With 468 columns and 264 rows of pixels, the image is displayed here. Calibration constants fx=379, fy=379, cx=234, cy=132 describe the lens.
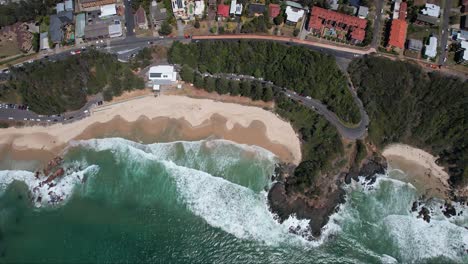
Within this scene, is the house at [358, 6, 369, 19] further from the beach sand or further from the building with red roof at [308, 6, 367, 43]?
the beach sand

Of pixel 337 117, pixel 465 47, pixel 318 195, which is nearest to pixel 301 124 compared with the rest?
pixel 337 117

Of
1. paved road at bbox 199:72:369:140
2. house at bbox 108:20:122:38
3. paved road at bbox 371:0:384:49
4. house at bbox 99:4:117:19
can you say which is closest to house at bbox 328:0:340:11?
paved road at bbox 371:0:384:49

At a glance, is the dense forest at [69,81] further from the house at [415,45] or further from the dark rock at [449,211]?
the dark rock at [449,211]

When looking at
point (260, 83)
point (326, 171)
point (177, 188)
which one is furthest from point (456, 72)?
point (177, 188)

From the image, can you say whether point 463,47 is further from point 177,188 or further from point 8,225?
point 8,225

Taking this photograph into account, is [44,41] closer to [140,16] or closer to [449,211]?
[140,16]

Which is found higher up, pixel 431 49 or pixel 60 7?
pixel 60 7
